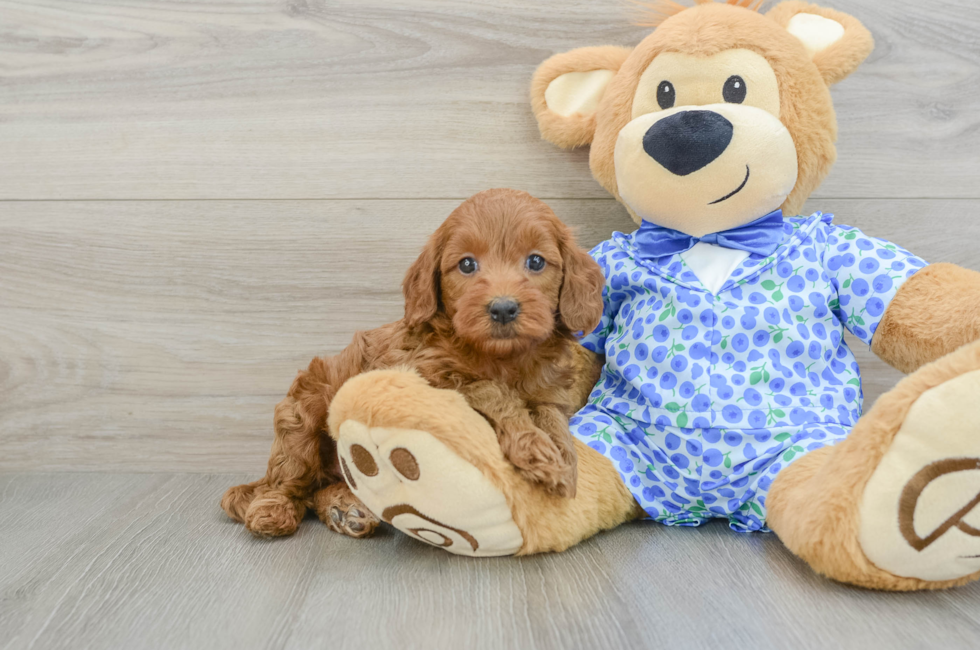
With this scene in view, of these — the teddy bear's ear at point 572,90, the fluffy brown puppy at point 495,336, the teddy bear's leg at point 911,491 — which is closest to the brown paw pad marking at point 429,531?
the fluffy brown puppy at point 495,336

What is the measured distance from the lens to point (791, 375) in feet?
4.23

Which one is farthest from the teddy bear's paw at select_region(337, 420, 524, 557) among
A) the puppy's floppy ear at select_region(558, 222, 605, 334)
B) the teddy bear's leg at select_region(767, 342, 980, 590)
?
the teddy bear's leg at select_region(767, 342, 980, 590)

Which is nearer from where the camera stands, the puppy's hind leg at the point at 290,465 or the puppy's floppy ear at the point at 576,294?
the puppy's floppy ear at the point at 576,294

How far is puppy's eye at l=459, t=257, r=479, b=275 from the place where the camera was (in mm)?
1165

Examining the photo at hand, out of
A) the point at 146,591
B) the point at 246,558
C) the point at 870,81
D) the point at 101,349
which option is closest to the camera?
the point at 146,591

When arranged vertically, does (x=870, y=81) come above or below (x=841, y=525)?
above

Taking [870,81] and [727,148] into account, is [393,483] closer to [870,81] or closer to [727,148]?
[727,148]

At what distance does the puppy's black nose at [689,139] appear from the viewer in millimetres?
1242

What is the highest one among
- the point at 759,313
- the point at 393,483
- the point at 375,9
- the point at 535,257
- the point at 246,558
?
the point at 375,9

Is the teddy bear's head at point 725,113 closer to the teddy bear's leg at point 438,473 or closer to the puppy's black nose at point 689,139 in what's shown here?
the puppy's black nose at point 689,139

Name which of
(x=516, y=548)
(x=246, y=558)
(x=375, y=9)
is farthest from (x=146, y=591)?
(x=375, y=9)

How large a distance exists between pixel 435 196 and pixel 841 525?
1097 millimetres

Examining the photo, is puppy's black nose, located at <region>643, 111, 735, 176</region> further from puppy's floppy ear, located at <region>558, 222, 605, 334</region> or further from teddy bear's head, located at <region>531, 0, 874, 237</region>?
puppy's floppy ear, located at <region>558, 222, 605, 334</region>

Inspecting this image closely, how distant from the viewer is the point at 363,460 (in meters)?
1.11
